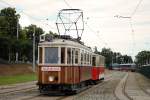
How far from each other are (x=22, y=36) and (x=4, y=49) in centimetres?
1619

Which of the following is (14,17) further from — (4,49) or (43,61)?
(43,61)

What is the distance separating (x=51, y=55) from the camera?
25062 millimetres

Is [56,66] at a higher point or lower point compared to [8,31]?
lower

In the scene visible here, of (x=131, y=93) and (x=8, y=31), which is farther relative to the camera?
(x=8, y=31)

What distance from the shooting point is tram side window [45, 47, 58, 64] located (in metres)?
24.9

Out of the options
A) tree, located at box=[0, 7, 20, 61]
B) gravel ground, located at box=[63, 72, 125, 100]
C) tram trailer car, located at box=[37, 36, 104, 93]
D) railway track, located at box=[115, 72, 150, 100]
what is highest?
tree, located at box=[0, 7, 20, 61]

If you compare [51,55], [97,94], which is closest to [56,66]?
[51,55]

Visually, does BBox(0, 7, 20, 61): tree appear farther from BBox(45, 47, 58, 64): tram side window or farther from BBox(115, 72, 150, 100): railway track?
BBox(45, 47, 58, 64): tram side window

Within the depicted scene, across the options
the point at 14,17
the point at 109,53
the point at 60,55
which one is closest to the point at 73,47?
the point at 60,55

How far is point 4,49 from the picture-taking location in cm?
9969

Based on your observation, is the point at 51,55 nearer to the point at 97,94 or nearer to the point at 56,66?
the point at 56,66

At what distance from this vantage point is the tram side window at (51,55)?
24906 mm

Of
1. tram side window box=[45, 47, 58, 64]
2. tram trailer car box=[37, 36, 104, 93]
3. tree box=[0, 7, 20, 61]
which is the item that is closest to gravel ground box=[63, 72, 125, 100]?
tram trailer car box=[37, 36, 104, 93]

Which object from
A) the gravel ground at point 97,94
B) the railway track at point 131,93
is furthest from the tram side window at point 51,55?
the railway track at point 131,93
